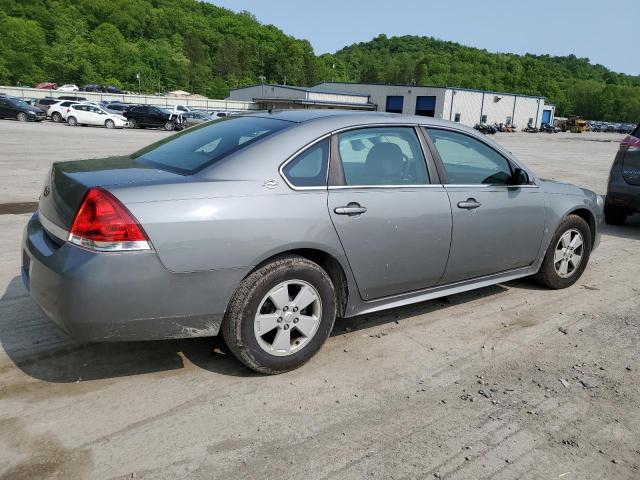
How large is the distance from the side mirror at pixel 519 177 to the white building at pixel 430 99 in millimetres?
63949

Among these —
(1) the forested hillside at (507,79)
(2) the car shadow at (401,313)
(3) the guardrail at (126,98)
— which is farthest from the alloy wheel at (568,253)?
(1) the forested hillside at (507,79)

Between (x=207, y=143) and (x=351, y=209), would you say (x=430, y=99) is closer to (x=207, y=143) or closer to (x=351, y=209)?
(x=207, y=143)

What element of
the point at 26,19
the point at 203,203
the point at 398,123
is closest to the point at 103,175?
the point at 203,203

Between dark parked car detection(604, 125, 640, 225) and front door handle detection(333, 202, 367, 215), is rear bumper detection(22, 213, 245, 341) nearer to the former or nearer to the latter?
front door handle detection(333, 202, 367, 215)

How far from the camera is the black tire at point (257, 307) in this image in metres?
3.25

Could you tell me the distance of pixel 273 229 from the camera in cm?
326

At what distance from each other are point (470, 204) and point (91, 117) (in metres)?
34.1

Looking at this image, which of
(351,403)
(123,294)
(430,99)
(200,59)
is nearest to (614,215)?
(351,403)

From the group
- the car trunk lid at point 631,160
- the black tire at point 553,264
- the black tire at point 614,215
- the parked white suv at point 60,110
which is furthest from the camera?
the parked white suv at point 60,110

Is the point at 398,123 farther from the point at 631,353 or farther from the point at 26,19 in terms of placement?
the point at 26,19

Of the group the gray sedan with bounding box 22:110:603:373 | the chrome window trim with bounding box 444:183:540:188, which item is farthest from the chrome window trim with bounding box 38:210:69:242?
the chrome window trim with bounding box 444:183:540:188

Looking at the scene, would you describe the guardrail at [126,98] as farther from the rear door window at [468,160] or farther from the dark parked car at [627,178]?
the rear door window at [468,160]

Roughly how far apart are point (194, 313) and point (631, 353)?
10.3 ft

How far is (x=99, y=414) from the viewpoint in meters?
3.01
